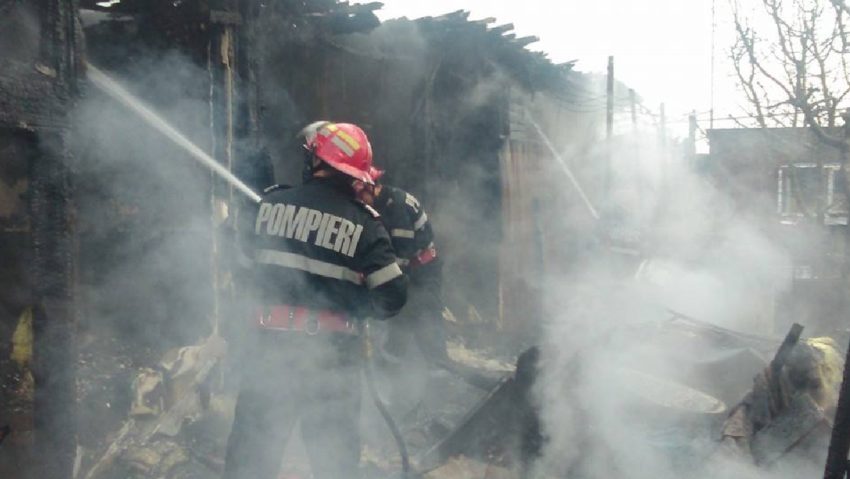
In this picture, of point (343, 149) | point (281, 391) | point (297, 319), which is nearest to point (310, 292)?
point (297, 319)

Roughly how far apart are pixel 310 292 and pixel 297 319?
176 millimetres

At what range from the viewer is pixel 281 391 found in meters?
3.66

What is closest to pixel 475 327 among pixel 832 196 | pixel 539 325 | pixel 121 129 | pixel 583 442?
pixel 539 325

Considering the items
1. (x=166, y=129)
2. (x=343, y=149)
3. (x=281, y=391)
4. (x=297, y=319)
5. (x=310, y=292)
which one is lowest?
(x=281, y=391)

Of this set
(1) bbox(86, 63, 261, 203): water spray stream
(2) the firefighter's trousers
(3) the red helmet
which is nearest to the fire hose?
(1) bbox(86, 63, 261, 203): water spray stream

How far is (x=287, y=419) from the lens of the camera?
370 centimetres

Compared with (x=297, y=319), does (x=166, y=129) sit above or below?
above

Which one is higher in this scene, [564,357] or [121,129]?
[121,129]

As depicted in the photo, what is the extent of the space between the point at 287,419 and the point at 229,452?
37 cm

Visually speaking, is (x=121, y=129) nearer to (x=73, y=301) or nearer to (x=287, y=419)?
(x=73, y=301)

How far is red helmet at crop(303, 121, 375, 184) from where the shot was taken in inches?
141

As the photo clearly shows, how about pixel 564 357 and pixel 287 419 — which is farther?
pixel 564 357

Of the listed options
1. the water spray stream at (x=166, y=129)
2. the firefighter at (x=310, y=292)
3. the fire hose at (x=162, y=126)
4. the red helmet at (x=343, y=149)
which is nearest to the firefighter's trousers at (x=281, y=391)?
the firefighter at (x=310, y=292)

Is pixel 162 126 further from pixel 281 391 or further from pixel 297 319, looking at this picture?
pixel 281 391
